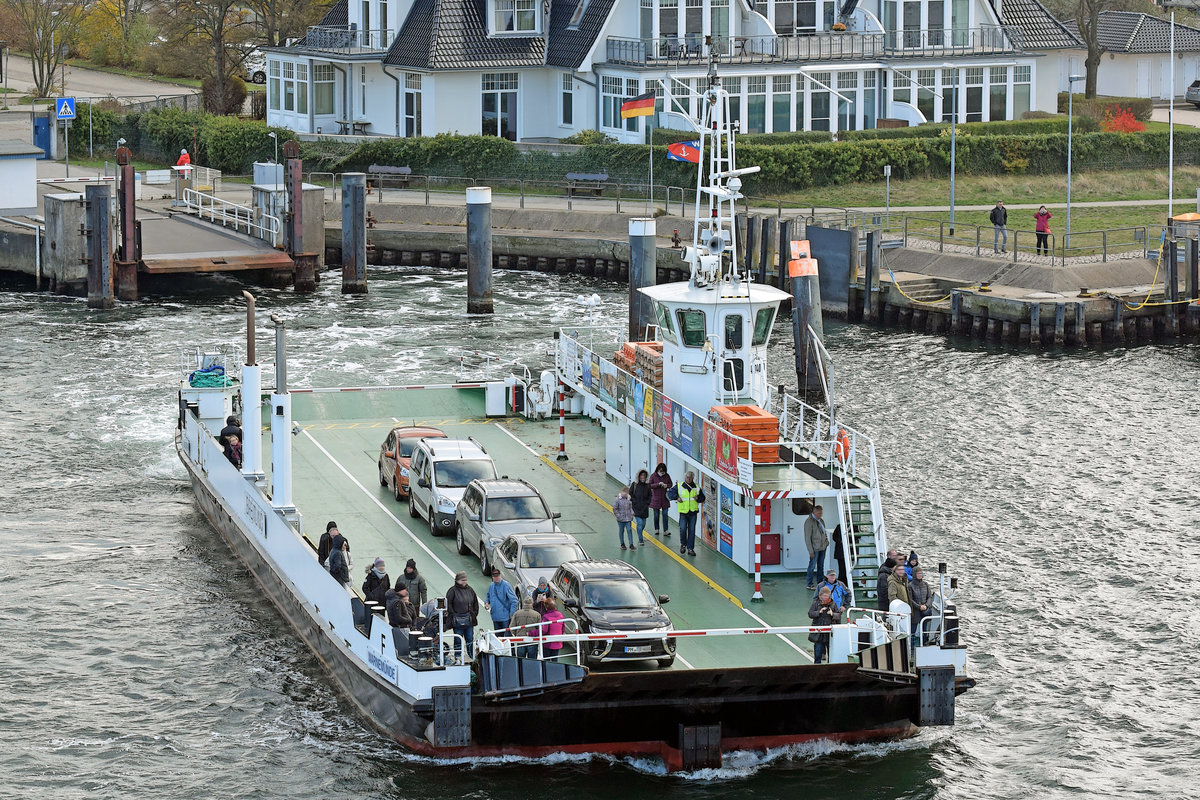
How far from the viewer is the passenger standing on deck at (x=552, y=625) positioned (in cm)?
2725

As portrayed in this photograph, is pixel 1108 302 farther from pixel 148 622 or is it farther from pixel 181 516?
pixel 148 622

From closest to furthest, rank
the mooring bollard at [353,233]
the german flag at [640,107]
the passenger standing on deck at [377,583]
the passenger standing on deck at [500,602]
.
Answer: the passenger standing on deck at [500,602] → the passenger standing on deck at [377,583] → the german flag at [640,107] → the mooring bollard at [353,233]

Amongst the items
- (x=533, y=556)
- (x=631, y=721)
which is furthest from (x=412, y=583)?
(x=631, y=721)

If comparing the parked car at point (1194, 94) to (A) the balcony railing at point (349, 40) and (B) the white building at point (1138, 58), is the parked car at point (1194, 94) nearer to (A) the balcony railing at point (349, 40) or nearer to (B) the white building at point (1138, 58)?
(B) the white building at point (1138, 58)

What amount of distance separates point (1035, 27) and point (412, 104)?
29782mm

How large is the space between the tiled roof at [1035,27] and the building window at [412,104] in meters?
27.5

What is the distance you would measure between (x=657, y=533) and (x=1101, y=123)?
58.6 m

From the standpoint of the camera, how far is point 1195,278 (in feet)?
200

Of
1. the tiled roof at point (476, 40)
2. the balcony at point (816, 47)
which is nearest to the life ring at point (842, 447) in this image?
the balcony at point (816, 47)

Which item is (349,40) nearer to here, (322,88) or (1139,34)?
(322,88)

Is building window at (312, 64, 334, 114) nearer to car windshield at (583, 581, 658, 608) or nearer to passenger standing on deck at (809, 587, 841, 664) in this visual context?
car windshield at (583, 581, 658, 608)

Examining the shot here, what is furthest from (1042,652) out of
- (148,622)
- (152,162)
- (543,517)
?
(152,162)

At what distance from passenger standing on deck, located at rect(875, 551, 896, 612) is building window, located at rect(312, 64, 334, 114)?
6503 centimetres

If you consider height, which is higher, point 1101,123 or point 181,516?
point 1101,123
